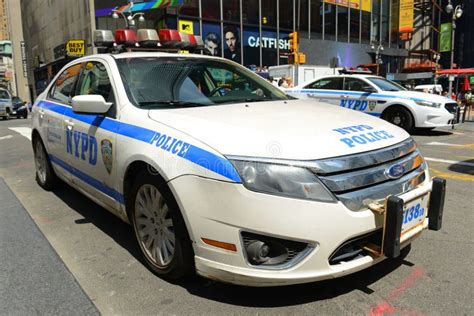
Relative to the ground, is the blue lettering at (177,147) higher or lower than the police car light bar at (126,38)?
lower

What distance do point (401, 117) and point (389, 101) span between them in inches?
19.6

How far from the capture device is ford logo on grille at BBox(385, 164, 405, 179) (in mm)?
2666

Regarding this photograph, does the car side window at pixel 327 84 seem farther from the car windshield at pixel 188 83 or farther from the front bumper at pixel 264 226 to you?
the front bumper at pixel 264 226

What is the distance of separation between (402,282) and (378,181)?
81 centimetres

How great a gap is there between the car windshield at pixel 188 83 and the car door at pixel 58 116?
1092 millimetres

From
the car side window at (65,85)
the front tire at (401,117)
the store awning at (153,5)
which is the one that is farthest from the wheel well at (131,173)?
the store awning at (153,5)

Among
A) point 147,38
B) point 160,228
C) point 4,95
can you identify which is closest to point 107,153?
point 160,228

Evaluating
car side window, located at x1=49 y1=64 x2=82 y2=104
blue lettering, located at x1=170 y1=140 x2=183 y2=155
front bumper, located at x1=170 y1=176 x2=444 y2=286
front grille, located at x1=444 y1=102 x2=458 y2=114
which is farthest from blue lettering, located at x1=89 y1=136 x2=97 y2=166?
front grille, located at x1=444 y1=102 x2=458 y2=114

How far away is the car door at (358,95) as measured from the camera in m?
11.0

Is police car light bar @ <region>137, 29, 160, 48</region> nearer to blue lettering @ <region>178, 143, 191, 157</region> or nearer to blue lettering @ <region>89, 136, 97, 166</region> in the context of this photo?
blue lettering @ <region>89, 136, 97, 166</region>

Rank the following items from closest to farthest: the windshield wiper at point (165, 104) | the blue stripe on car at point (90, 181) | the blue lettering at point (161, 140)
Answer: the blue lettering at point (161, 140) → the windshield wiper at point (165, 104) → the blue stripe on car at point (90, 181)

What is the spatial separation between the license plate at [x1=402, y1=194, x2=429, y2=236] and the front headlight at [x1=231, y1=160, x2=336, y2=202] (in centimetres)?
59

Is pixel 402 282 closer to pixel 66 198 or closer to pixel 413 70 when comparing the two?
pixel 66 198

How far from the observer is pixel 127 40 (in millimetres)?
5613
